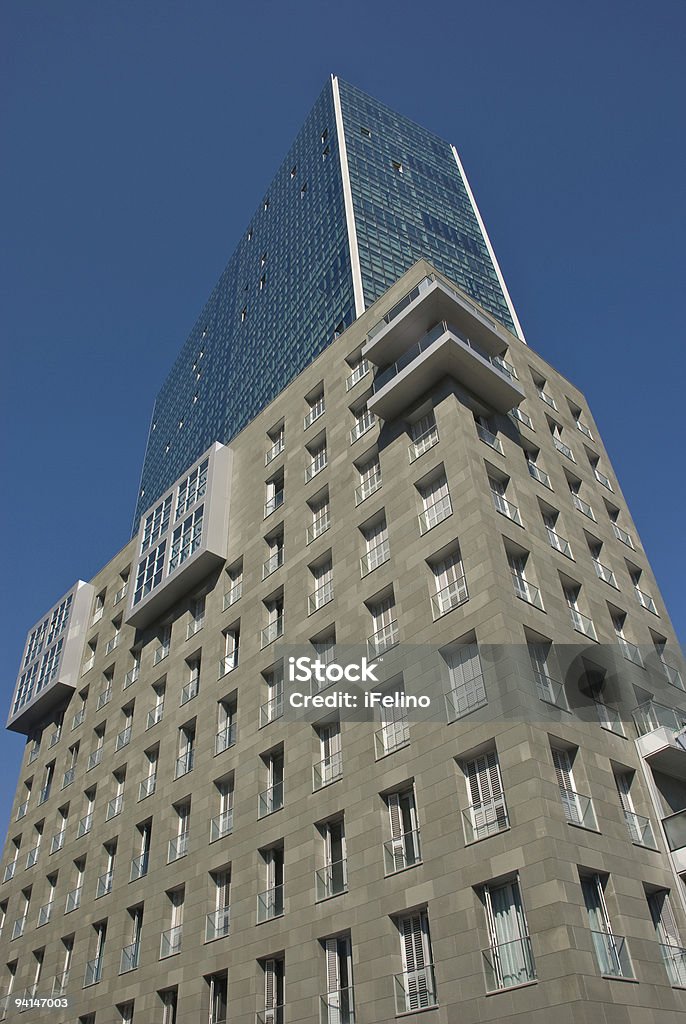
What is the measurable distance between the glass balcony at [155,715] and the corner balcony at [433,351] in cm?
1743

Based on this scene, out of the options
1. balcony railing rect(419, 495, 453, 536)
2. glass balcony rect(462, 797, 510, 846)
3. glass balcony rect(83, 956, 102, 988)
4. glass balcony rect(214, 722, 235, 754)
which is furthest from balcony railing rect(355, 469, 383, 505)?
glass balcony rect(83, 956, 102, 988)

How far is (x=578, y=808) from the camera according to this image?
2178cm

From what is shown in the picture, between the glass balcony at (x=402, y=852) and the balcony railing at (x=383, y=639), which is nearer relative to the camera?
the glass balcony at (x=402, y=852)

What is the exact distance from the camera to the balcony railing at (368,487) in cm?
3144

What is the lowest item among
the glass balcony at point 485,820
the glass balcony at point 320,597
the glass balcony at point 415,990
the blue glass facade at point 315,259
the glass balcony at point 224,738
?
the glass balcony at point 415,990

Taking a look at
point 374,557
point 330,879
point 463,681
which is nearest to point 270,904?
point 330,879

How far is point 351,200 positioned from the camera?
3216 inches

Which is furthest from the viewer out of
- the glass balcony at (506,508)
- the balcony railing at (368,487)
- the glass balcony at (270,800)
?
the balcony railing at (368,487)

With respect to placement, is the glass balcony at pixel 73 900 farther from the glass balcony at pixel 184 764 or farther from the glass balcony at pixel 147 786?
the glass balcony at pixel 184 764

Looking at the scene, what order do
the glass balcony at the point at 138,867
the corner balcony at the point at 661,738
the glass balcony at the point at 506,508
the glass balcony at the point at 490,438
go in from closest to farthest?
the corner balcony at the point at 661,738
the glass balcony at the point at 506,508
the glass balcony at the point at 490,438
the glass balcony at the point at 138,867

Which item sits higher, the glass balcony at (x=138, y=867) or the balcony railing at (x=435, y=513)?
the balcony railing at (x=435, y=513)

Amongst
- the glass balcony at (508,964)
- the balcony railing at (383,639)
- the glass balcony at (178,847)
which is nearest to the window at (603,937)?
the glass balcony at (508,964)

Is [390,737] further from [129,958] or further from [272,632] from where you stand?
[129,958]

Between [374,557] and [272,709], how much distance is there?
711 centimetres
